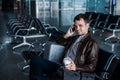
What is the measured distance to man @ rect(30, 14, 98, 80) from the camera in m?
2.76

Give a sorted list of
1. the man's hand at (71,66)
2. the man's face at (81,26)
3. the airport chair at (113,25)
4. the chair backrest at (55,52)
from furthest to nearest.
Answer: the airport chair at (113,25), the chair backrest at (55,52), the man's face at (81,26), the man's hand at (71,66)

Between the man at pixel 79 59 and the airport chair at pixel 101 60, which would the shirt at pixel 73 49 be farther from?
the airport chair at pixel 101 60

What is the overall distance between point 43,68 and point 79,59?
0.37 meters

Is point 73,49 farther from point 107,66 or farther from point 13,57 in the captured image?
point 13,57

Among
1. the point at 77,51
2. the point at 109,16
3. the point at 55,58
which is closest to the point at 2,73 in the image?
the point at 55,58

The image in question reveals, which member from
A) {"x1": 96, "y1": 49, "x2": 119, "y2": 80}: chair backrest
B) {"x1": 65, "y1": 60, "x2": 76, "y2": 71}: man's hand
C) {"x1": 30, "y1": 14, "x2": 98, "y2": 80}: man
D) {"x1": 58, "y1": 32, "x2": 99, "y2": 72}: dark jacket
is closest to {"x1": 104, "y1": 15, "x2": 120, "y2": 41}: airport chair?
{"x1": 96, "y1": 49, "x2": 119, "y2": 80}: chair backrest

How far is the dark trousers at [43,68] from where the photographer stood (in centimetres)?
296

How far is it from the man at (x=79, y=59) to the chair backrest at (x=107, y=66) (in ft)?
0.68

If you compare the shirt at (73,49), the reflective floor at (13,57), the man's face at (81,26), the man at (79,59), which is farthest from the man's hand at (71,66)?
the reflective floor at (13,57)

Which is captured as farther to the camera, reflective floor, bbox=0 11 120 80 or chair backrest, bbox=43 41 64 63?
reflective floor, bbox=0 11 120 80

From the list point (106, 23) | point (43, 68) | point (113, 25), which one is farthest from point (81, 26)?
point (106, 23)

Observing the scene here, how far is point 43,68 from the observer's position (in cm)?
299

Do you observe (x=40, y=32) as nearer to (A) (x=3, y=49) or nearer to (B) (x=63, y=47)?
(A) (x=3, y=49)

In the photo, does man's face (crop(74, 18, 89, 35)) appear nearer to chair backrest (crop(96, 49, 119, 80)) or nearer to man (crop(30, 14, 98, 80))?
man (crop(30, 14, 98, 80))
